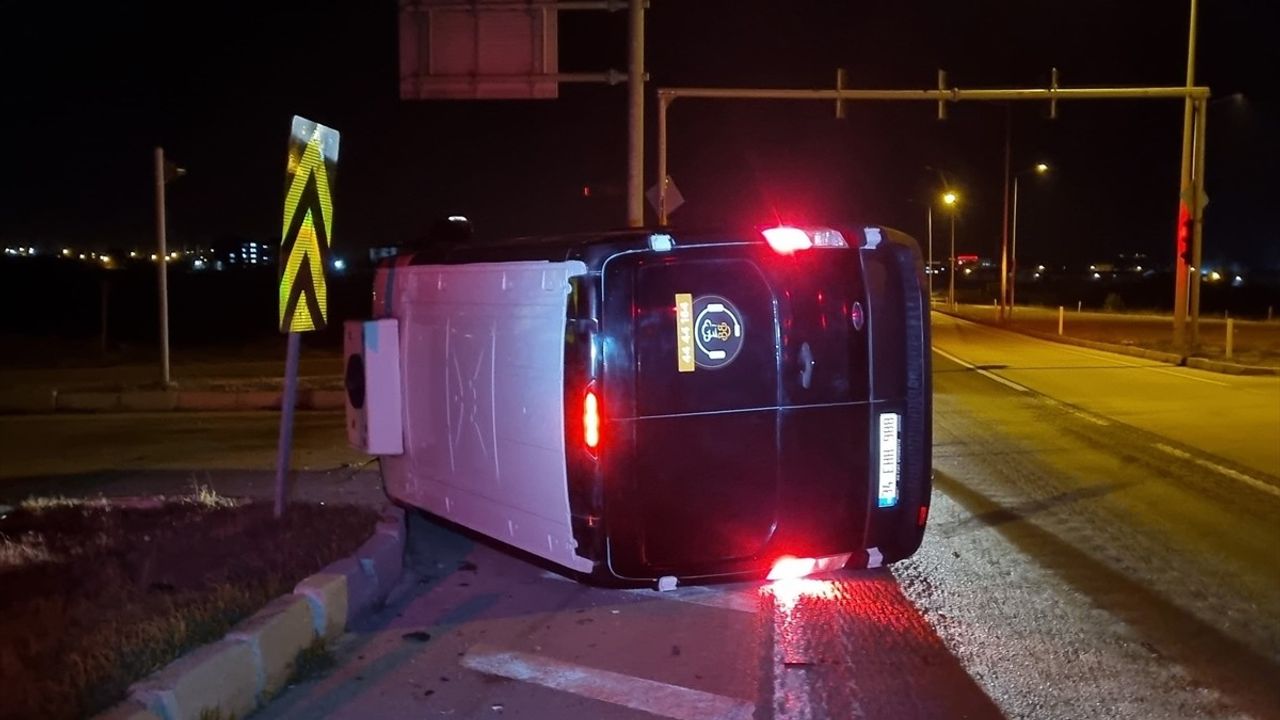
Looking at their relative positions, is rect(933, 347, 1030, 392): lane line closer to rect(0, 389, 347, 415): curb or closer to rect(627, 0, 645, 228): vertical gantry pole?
rect(627, 0, 645, 228): vertical gantry pole

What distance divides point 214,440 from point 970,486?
830 cm

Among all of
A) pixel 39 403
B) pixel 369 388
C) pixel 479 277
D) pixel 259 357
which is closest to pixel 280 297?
pixel 369 388

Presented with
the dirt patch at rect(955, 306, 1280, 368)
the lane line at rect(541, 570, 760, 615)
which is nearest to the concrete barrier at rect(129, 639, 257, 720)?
the lane line at rect(541, 570, 760, 615)

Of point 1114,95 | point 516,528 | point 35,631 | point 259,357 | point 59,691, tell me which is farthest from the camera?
point 259,357

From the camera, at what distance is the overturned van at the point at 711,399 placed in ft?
18.2

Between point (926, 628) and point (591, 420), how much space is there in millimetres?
2327

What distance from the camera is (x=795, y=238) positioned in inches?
223

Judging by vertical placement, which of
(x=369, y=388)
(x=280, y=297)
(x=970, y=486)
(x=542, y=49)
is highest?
(x=542, y=49)

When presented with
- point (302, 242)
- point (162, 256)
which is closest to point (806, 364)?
point (302, 242)

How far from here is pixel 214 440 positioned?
43.6 ft

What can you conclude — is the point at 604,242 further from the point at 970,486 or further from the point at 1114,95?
the point at 1114,95

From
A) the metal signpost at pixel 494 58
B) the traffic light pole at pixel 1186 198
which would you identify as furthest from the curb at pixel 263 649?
the traffic light pole at pixel 1186 198

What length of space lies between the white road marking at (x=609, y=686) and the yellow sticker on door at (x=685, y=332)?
1516mm

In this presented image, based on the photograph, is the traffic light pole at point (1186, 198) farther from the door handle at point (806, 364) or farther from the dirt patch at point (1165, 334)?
the door handle at point (806, 364)
